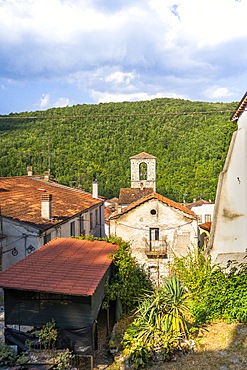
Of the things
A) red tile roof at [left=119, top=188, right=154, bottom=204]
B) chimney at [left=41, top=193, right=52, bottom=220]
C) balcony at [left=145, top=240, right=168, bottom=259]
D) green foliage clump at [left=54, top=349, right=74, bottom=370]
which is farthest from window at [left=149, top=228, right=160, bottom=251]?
red tile roof at [left=119, top=188, right=154, bottom=204]

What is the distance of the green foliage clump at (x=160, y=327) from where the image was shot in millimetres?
9297

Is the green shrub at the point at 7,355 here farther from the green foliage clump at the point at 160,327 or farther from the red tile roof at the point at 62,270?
the green foliage clump at the point at 160,327

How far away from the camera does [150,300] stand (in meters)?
11.1

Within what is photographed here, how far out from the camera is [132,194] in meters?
46.4

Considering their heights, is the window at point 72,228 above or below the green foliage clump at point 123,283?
above

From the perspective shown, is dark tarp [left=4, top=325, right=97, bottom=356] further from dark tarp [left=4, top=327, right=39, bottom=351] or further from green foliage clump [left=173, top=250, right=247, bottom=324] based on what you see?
green foliage clump [left=173, top=250, right=247, bottom=324]

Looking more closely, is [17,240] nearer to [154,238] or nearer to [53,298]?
[53,298]

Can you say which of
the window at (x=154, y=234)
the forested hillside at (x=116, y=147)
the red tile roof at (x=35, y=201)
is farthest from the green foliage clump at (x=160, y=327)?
the forested hillside at (x=116, y=147)

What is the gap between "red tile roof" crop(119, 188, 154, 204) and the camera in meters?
44.6

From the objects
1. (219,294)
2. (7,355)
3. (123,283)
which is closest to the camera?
(7,355)

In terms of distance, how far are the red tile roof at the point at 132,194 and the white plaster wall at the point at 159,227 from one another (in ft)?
79.5

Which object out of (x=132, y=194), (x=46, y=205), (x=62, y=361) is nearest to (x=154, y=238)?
(x=46, y=205)

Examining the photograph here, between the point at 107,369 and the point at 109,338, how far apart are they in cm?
238

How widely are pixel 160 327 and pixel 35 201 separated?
13129 millimetres
